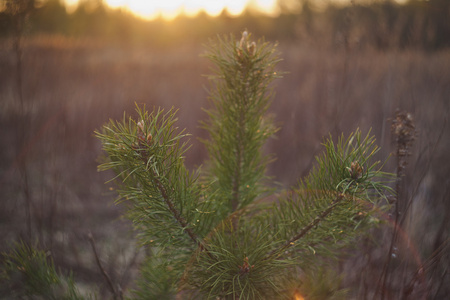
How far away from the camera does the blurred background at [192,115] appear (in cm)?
119

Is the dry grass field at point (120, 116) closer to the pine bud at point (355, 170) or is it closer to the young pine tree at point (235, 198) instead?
the young pine tree at point (235, 198)

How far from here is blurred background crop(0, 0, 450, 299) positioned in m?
1.19

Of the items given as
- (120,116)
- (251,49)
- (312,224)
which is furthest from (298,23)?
(312,224)

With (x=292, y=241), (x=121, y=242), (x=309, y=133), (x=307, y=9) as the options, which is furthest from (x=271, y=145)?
(x=307, y=9)

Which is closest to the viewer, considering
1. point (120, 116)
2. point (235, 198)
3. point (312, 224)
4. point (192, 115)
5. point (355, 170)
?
point (355, 170)

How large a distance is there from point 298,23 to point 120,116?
2478 mm

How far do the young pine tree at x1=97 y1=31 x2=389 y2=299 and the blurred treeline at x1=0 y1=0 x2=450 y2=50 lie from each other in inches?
17.3

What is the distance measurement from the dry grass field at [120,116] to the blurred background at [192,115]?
0.8 inches

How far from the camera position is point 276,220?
80 cm

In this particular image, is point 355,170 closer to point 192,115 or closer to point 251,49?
point 251,49

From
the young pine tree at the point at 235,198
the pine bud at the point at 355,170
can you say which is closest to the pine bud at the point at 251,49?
the young pine tree at the point at 235,198

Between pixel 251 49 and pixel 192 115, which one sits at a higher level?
pixel 251 49

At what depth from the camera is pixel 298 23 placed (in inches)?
141

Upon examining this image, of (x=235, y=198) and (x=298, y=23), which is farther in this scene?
(x=298, y=23)
